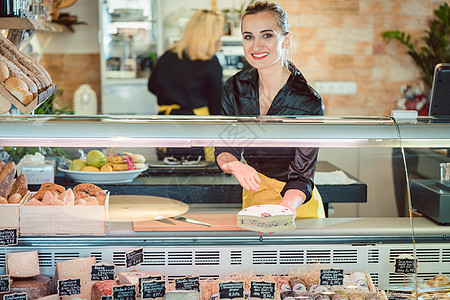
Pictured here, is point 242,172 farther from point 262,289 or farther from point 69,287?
point 69,287

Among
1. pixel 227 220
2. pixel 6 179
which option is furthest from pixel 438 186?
pixel 6 179

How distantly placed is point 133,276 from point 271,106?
3.13ft

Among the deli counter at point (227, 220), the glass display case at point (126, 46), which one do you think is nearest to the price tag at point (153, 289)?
the deli counter at point (227, 220)

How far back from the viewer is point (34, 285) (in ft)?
5.93

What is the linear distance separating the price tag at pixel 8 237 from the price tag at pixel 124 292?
1.32 ft

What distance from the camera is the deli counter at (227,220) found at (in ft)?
5.87

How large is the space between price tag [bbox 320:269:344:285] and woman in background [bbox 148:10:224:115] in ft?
10.1

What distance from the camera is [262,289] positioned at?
179cm

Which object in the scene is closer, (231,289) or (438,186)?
(231,289)

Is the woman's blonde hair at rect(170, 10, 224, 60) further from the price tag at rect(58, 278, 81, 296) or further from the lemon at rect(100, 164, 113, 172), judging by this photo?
the price tag at rect(58, 278, 81, 296)

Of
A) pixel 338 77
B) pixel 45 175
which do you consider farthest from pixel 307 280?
pixel 338 77

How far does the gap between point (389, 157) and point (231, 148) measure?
0.70 meters

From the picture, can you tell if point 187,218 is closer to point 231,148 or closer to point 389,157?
point 231,148

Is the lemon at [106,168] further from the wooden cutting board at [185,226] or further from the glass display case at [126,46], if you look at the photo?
the glass display case at [126,46]
